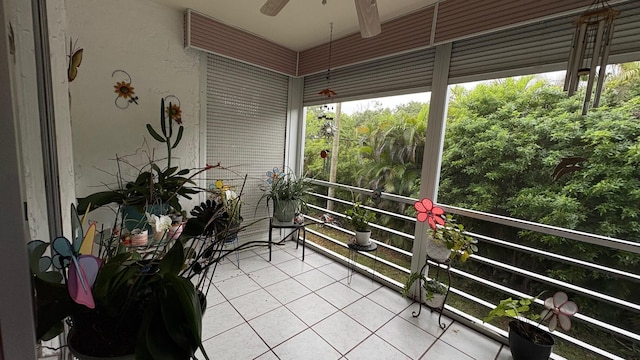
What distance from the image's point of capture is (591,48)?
3.98 ft

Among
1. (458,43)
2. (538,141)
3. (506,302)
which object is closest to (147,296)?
(506,302)

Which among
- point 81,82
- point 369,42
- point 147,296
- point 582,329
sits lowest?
point 582,329

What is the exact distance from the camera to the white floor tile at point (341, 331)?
1710 mm

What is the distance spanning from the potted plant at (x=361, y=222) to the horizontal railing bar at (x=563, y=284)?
0.89 m

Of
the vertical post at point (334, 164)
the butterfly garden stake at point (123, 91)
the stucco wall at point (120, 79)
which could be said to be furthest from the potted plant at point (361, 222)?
the butterfly garden stake at point (123, 91)

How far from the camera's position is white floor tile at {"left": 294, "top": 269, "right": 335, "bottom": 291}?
7.87 ft

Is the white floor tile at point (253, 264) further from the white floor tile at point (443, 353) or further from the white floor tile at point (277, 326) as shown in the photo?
the white floor tile at point (443, 353)

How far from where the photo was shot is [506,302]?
1.66 metres

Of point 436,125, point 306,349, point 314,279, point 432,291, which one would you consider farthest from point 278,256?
point 436,125

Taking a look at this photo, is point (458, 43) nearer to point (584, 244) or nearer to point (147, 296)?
point (584, 244)

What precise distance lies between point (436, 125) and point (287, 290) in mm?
1908

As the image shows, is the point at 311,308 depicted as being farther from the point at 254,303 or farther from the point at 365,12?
the point at 365,12

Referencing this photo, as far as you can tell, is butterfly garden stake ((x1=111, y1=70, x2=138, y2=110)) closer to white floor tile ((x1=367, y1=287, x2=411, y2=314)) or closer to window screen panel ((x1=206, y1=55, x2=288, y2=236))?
window screen panel ((x1=206, y1=55, x2=288, y2=236))

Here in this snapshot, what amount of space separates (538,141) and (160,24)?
3216mm
